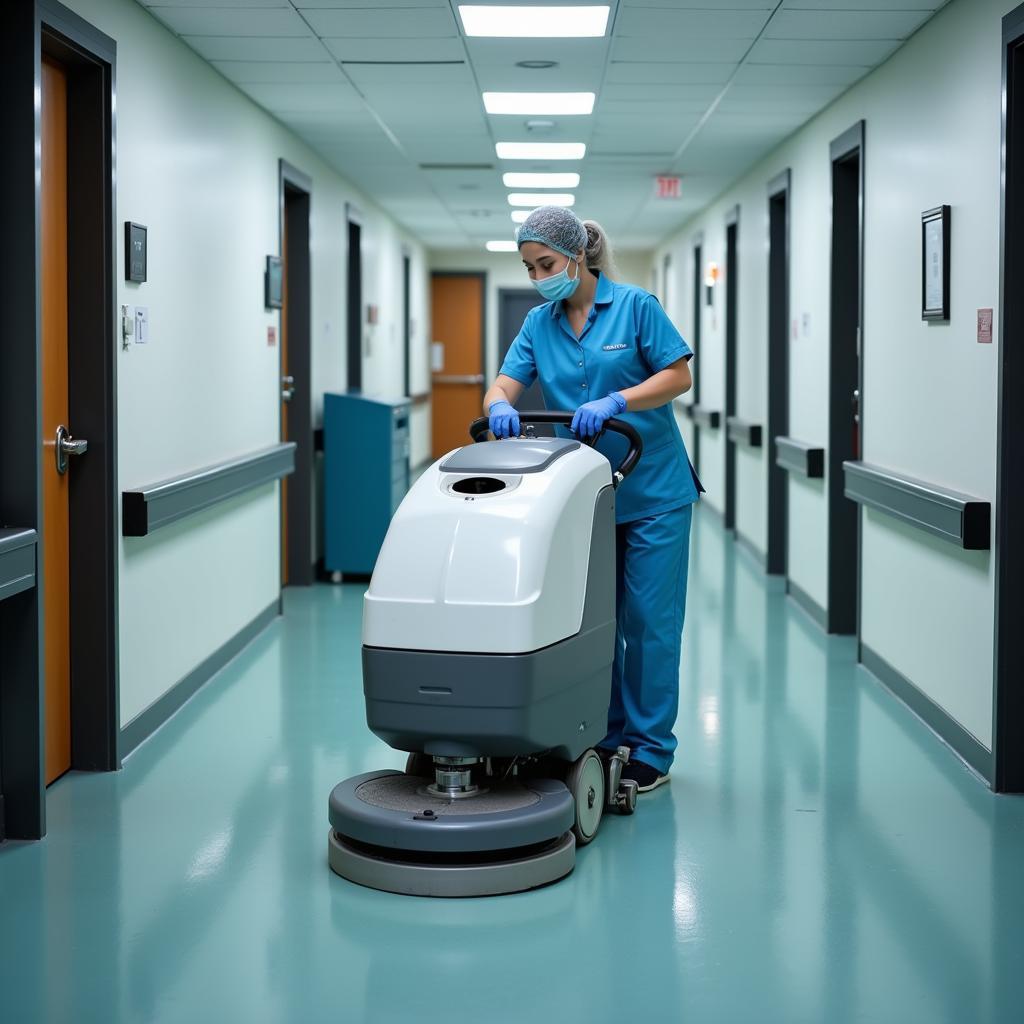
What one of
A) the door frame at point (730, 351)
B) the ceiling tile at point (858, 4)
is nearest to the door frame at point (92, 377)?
the ceiling tile at point (858, 4)

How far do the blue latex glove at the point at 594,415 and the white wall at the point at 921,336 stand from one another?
1.25 meters

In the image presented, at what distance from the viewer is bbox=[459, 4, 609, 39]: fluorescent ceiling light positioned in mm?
4547

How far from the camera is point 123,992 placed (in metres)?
2.48

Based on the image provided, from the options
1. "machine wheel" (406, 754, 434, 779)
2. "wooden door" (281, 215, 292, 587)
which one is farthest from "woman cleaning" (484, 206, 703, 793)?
"wooden door" (281, 215, 292, 587)

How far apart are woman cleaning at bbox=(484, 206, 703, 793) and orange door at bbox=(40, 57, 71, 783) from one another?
1233mm

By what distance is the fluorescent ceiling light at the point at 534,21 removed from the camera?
4.55 m

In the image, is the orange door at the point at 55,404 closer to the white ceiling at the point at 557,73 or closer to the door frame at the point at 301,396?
the white ceiling at the point at 557,73

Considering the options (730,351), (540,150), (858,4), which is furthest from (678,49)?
(730,351)

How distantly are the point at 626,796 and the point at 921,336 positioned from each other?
2101mm

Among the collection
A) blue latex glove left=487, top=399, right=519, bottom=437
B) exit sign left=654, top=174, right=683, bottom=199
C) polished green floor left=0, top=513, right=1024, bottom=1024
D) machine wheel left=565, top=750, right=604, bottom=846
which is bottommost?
polished green floor left=0, top=513, right=1024, bottom=1024

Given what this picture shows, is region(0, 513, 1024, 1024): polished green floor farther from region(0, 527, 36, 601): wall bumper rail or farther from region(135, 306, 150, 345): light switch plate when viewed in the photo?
region(135, 306, 150, 345): light switch plate

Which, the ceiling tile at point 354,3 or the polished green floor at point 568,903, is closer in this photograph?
the polished green floor at point 568,903

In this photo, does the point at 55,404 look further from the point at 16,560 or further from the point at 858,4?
the point at 858,4

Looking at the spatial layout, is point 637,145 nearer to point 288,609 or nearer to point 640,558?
point 288,609
